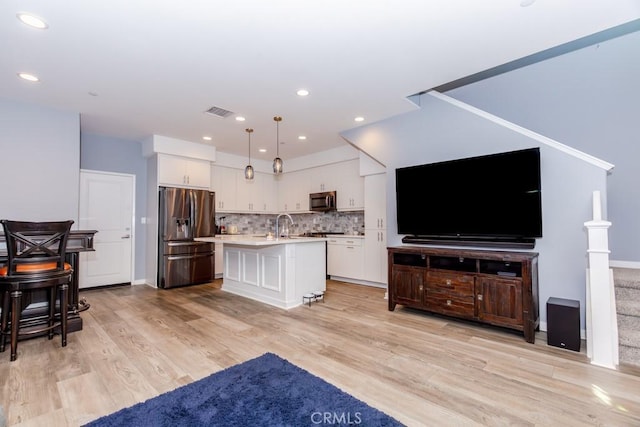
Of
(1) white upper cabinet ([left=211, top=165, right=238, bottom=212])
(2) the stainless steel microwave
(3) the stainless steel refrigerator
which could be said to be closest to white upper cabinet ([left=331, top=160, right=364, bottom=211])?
(2) the stainless steel microwave

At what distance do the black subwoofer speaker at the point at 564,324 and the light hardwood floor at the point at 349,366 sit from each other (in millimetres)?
85

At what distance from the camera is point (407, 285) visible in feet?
11.9

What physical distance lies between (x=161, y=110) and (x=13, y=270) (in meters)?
2.47

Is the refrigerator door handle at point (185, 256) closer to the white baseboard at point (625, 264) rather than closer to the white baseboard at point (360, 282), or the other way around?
the white baseboard at point (360, 282)

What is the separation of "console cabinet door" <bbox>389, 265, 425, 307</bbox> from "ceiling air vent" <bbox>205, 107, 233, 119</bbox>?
123 inches

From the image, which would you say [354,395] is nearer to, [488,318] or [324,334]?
[324,334]

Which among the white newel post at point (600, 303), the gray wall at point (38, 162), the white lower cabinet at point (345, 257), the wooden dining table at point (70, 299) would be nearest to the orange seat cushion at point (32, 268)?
the wooden dining table at point (70, 299)

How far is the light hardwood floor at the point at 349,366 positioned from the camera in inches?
71.6

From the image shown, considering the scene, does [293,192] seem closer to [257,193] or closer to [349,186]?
[257,193]

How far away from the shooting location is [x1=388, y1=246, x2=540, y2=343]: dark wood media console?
9.32 ft

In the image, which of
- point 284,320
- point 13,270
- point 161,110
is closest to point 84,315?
point 13,270

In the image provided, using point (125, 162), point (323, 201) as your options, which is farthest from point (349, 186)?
point (125, 162)

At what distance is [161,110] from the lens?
4.04m

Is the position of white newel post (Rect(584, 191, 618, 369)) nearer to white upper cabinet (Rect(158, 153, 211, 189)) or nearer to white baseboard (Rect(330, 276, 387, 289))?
white baseboard (Rect(330, 276, 387, 289))
